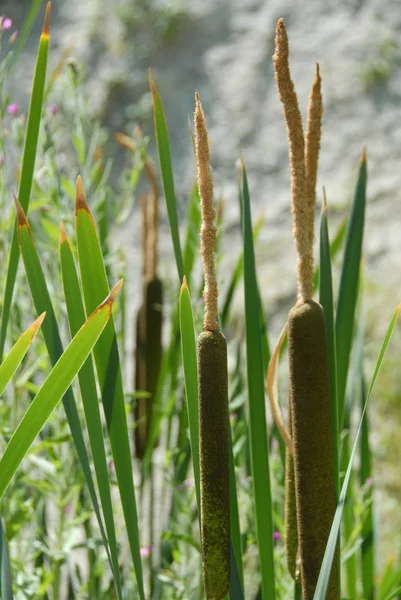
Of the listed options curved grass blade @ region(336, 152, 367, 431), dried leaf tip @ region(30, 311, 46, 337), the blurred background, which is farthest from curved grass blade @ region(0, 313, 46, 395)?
the blurred background

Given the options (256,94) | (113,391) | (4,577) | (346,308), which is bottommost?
(4,577)

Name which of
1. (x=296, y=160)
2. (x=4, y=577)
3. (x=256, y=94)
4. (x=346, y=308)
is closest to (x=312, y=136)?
(x=296, y=160)

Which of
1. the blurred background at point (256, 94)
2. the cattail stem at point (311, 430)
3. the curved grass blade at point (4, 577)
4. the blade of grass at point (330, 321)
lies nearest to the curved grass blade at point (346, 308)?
the blade of grass at point (330, 321)

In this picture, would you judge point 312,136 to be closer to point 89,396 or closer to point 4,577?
point 89,396

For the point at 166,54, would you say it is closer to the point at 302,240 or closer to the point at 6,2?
the point at 6,2

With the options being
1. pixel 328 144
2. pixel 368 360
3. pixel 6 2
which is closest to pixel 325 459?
pixel 368 360

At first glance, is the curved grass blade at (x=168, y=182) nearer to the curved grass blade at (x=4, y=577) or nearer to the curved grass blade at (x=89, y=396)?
A: the curved grass blade at (x=89, y=396)

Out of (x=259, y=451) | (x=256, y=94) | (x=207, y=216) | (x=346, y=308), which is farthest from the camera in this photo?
(x=256, y=94)
